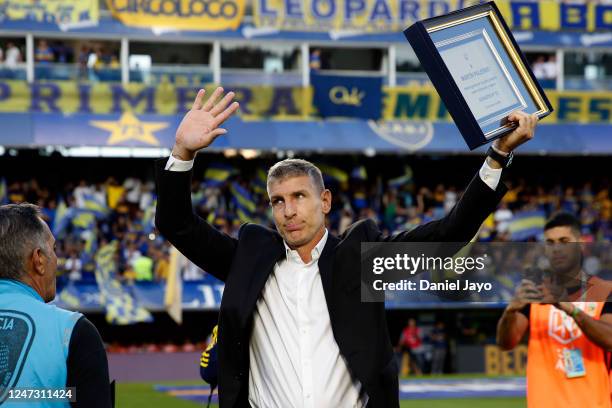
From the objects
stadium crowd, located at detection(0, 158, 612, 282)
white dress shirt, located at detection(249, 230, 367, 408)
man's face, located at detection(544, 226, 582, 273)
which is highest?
man's face, located at detection(544, 226, 582, 273)

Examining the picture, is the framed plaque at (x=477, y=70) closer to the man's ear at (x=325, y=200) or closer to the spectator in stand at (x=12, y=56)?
the man's ear at (x=325, y=200)

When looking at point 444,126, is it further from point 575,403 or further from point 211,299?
point 575,403

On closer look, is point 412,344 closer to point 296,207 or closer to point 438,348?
point 438,348

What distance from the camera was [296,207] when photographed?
13.8 feet

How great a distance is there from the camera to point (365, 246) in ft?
14.0

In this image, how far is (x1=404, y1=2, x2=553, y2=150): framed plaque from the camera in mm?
3947

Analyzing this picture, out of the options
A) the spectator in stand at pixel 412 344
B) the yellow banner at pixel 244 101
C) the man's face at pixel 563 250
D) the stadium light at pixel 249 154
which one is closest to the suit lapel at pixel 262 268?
the man's face at pixel 563 250

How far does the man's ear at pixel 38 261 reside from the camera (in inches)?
141

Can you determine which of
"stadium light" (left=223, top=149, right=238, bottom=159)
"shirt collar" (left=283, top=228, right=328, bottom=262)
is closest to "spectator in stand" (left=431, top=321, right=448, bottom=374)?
"stadium light" (left=223, top=149, right=238, bottom=159)

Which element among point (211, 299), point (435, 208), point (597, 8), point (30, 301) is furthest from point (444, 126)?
point (30, 301)

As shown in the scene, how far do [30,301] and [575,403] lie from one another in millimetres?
3086

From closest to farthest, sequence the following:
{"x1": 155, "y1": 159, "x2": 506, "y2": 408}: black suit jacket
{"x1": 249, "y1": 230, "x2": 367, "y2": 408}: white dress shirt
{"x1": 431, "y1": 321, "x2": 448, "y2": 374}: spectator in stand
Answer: {"x1": 155, "y1": 159, "x2": 506, "y2": 408}: black suit jacket → {"x1": 249, "y1": 230, "x2": 367, "y2": 408}: white dress shirt → {"x1": 431, "y1": 321, "x2": 448, "y2": 374}: spectator in stand

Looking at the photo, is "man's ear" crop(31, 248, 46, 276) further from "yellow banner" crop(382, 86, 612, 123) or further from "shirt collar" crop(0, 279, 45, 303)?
"yellow banner" crop(382, 86, 612, 123)

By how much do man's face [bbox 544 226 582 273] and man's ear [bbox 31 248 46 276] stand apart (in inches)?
109
